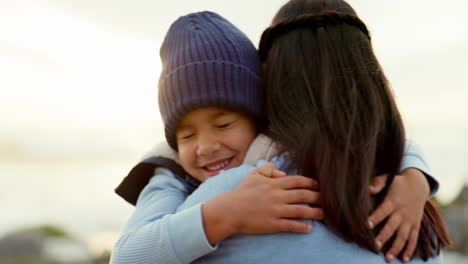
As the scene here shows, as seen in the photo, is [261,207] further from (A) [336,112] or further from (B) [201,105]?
(B) [201,105]

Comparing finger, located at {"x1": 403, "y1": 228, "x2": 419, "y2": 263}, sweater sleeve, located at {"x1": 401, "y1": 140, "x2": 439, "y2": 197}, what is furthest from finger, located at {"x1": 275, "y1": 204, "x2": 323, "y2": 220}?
sweater sleeve, located at {"x1": 401, "y1": 140, "x2": 439, "y2": 197}

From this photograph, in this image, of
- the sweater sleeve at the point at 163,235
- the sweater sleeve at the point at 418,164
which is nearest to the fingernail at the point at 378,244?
the sweater sleeve at the point at 418,164

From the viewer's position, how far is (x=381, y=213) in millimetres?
1546

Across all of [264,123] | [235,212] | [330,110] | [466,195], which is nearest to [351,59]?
[330,110]

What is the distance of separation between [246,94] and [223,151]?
0.21m

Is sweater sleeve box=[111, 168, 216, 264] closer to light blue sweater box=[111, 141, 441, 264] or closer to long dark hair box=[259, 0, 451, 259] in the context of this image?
light blue sweater box=[111, 141, 441, 264]

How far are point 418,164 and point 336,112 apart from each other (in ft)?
1.28

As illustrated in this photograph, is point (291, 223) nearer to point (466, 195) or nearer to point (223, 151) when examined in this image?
point (223, 151)

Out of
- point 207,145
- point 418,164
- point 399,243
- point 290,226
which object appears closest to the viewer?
point 290,226

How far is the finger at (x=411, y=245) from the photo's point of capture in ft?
5.07

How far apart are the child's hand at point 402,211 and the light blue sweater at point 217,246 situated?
5cm

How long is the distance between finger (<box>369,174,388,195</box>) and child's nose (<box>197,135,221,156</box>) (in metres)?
0.56

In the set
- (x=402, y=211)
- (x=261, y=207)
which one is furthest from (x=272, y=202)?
(x=402, y=211)

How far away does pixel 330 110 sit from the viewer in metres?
1.57
